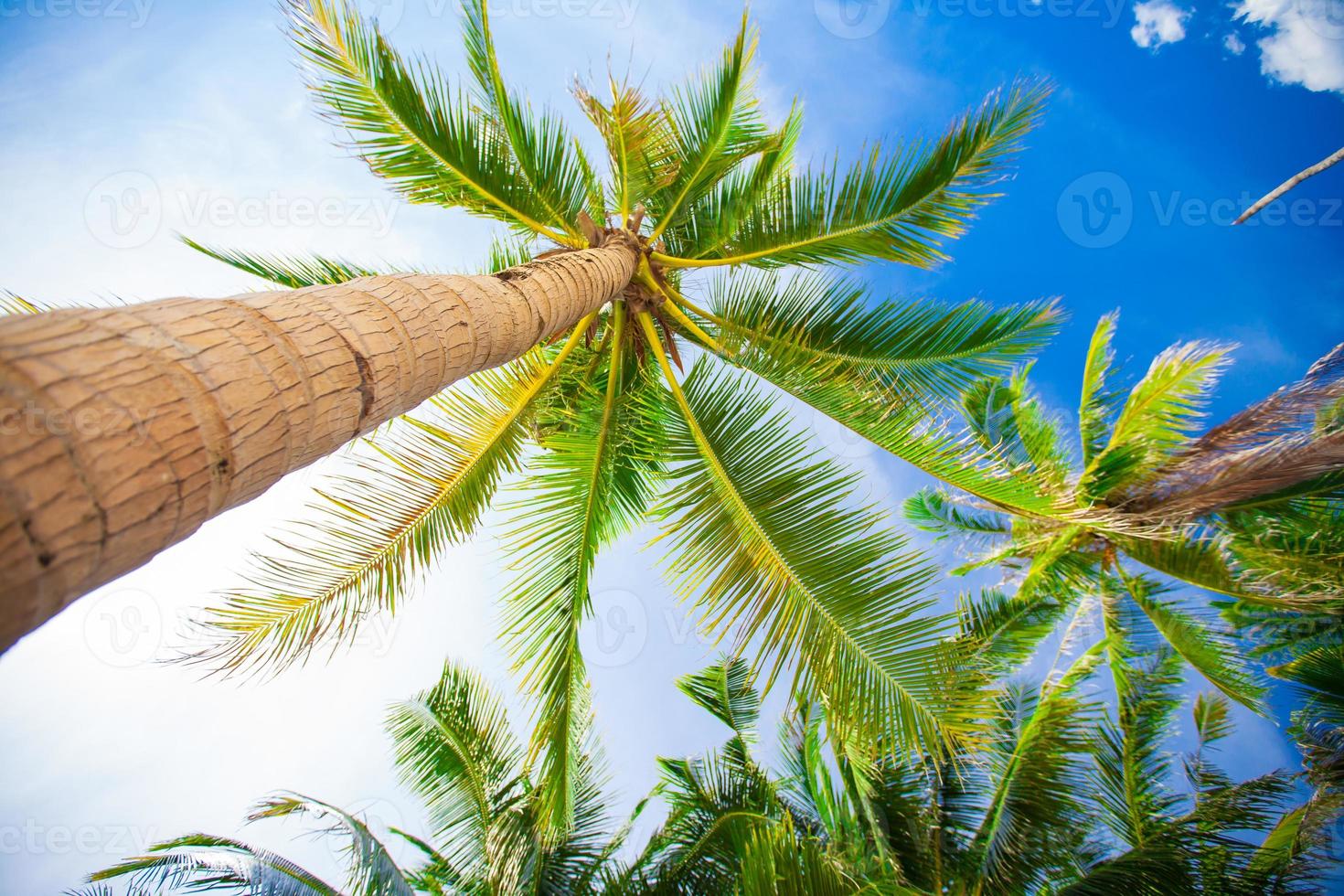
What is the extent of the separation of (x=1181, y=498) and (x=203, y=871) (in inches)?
376

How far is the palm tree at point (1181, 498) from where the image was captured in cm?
585

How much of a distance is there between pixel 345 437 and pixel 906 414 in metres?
3.50

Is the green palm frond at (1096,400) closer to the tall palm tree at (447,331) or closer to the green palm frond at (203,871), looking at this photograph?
the tall palm tree at (447,331)

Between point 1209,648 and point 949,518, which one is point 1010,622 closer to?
point 1209,648

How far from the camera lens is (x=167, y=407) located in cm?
142

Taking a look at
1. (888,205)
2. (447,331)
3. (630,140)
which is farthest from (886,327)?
(447,331)

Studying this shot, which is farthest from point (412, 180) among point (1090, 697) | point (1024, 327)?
point (1090, 697)

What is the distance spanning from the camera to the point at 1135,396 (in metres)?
8.12

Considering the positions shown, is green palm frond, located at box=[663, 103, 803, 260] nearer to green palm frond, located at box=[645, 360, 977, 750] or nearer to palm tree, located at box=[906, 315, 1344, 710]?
green palm frond, located at box=[645, 360, 977, 750]

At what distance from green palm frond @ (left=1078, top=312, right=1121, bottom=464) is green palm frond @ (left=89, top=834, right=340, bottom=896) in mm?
10912

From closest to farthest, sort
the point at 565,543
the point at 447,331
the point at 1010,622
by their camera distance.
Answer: the point at 447,331 < the point at 565,543 < the point at 1010,622

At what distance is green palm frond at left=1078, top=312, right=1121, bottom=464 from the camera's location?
8.98m

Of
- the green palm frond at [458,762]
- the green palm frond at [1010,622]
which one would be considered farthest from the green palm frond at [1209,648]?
the green palm frond at [458,762]

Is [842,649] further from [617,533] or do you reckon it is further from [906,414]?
[617,533]
